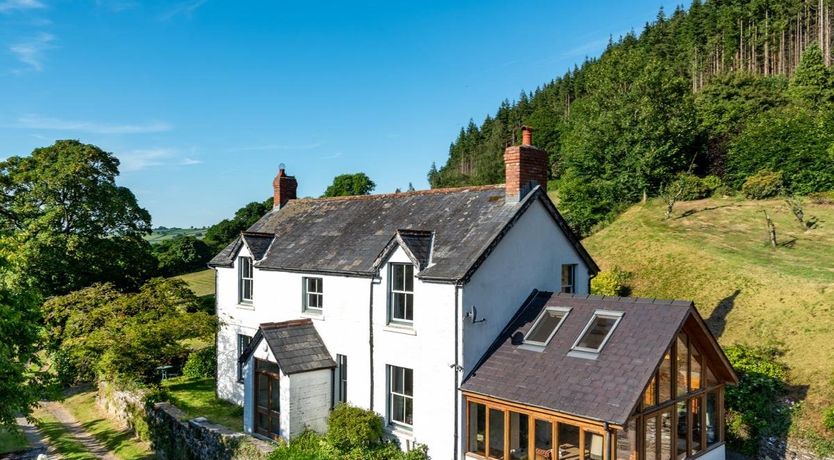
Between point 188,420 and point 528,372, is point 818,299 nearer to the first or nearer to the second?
point 528,372

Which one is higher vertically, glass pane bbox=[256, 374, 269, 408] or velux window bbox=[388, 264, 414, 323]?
velux window bbox=[388, 264, 414, 323]

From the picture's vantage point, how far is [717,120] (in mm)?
56375

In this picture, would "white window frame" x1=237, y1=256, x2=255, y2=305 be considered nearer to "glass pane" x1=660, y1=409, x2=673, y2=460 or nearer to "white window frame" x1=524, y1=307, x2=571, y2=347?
"white window frame" x1=524, y1=307, x2=571, y2=347

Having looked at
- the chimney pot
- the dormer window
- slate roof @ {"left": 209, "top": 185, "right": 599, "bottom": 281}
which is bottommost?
the dormer window

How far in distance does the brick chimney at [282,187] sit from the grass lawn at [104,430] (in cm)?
1287

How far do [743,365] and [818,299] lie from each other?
24.1 ft

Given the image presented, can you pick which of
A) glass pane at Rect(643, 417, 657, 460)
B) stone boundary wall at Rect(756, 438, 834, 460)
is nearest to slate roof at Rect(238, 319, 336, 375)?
glass pane at Rect(643, 417, 657, 460)

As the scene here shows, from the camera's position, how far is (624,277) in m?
32.7

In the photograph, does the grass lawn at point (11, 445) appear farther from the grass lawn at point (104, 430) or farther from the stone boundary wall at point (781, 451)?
the stone boundary wall at point (781, 451)

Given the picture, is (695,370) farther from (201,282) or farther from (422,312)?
(201,282)

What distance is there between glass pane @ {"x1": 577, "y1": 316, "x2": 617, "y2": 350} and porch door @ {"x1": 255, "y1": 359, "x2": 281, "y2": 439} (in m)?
10.8

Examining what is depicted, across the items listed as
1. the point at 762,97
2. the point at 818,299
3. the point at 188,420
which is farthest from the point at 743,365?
the point at 762,97

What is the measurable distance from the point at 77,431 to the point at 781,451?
29.1 meters

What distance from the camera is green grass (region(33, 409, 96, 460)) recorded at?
67.1 feet
